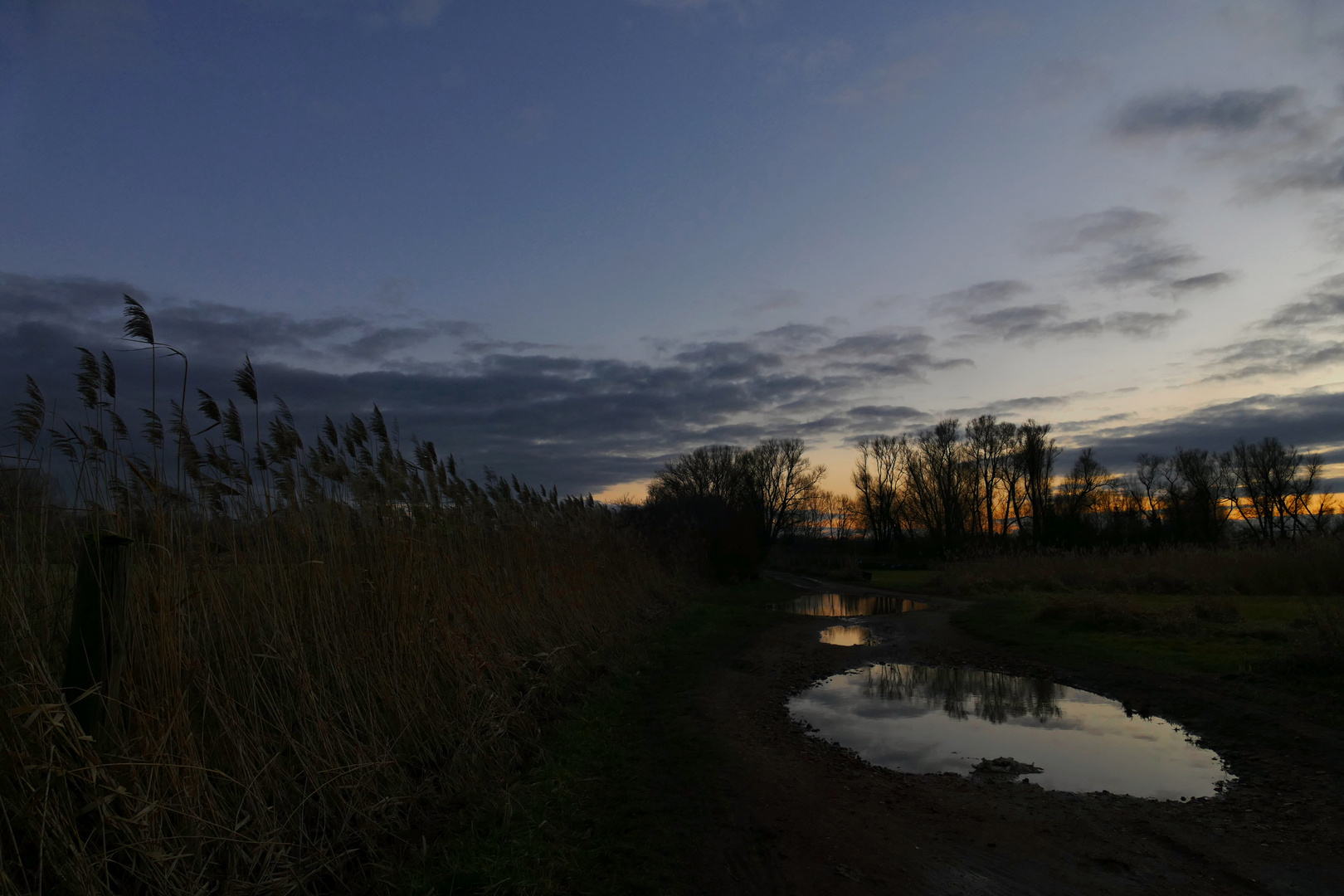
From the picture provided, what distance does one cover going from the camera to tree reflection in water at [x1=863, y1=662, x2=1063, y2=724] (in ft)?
28.2

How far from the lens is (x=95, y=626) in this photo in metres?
3.19

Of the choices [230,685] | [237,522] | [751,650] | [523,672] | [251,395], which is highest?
[251,395]

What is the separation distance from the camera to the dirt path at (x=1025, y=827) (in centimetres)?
397

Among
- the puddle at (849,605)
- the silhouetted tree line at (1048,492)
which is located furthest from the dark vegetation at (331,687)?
the silhouetted tree line at (1048,492)

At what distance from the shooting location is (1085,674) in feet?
33.3

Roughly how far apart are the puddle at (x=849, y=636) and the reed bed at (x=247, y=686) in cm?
948

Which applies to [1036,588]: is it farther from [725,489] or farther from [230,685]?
[725,489]

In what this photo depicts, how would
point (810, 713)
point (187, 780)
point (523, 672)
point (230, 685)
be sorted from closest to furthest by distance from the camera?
point (187, 780) → point (230, 685) → point (523, 672) → point (810, 713)

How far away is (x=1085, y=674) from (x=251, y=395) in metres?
11.1

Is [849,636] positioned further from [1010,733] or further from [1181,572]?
[1181,572]

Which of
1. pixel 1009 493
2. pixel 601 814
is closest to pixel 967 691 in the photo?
pixel 601 814

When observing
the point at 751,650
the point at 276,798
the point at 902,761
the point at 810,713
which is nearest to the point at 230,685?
the point at 276,798

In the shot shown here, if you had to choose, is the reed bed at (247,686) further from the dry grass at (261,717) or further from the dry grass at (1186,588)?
the dry grass at (1186,588)

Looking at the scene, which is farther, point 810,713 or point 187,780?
point 810,713
